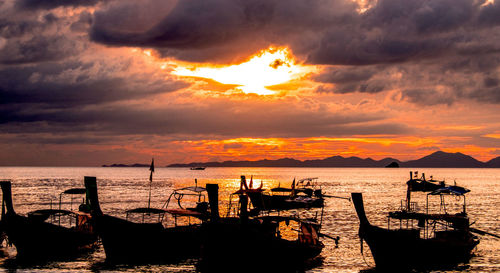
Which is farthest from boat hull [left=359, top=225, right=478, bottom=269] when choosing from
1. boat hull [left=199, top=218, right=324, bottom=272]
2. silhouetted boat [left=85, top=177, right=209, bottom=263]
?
silhouetted boat [left=85, top=177, right=209, bottom=263]

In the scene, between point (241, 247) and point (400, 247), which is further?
point (400, 247)

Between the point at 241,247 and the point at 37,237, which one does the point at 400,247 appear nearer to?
the point at 241,247

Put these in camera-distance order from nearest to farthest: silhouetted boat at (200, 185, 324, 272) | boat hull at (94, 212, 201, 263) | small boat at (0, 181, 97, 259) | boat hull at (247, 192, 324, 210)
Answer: silhouetted boat at (200, 185, 324, 272) < boat hull at (94, 212, 201, 263) < small boat at (0, 181, 97, 259) < boat hull at (247, 192, 324, 210)

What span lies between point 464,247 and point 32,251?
33178mm

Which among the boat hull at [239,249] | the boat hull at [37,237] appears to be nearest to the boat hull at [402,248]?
the boat hull at [239,249]

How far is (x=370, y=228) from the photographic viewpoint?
34969mm

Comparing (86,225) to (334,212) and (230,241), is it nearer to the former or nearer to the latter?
(230,241)

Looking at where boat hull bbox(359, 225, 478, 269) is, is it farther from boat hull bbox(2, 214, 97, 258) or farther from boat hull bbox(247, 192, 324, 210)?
boat hull bbox(247, 192, 324, 210)

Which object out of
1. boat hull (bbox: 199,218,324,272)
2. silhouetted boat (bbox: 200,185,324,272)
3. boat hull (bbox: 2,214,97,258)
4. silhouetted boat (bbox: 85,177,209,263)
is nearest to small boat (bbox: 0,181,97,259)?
boat hull (bbox: 2,214,97,258)

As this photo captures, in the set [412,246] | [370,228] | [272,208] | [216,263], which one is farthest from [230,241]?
[272,208]

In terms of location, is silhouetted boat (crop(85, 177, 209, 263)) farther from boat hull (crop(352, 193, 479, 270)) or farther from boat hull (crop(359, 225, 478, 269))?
boat hull (crop(359, 225, 478, 269))

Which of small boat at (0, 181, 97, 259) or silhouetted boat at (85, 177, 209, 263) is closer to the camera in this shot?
silhouetted boat at (85, 177, 209, 263)

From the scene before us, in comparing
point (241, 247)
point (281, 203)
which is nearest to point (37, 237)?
point (241, 247)

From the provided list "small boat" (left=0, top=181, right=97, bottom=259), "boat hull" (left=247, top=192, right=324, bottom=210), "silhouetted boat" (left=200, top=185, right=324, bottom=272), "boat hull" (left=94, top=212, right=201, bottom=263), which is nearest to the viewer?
"silhouetted boat" (left=200, top=185, right=324, bottom=272)
